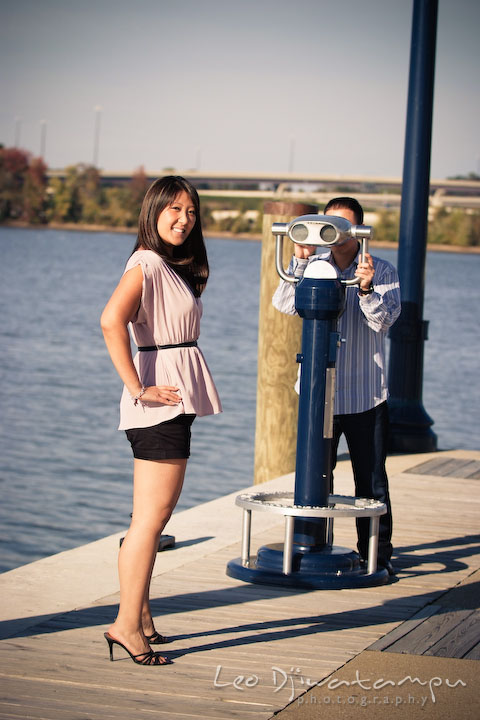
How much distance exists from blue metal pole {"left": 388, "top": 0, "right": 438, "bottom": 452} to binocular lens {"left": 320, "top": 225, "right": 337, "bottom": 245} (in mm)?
4064

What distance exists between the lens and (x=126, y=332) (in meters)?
3.98

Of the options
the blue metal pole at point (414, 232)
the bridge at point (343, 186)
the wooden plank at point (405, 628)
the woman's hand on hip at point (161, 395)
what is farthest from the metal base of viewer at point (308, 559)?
the bridge at point (343, 186)

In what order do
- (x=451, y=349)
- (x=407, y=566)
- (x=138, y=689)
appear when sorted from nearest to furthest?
(x=138, y=689) → (x=407, y=566) → (x=451, y=349)

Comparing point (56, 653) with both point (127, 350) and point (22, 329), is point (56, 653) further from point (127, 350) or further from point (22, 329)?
point (22, 329)

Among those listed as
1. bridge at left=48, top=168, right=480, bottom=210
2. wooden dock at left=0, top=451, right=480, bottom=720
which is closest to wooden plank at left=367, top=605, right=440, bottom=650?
wooden dock at left=0, top=451, right=480, bottom=720

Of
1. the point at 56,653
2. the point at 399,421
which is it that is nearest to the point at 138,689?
the point at 56,653

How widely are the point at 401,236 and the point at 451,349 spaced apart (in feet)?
71.7

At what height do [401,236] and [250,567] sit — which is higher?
[401,236]

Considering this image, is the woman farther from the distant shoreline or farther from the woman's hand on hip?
the distant shoreline

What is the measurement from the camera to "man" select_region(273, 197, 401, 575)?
5371 millimetres

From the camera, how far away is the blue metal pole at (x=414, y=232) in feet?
29.6

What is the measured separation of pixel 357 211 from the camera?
5.37 metres

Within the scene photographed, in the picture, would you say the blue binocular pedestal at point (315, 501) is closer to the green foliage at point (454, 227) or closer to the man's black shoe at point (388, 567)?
the man's black shoe at point (388, 567)

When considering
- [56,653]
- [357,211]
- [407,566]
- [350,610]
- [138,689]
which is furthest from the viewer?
[407,566]
